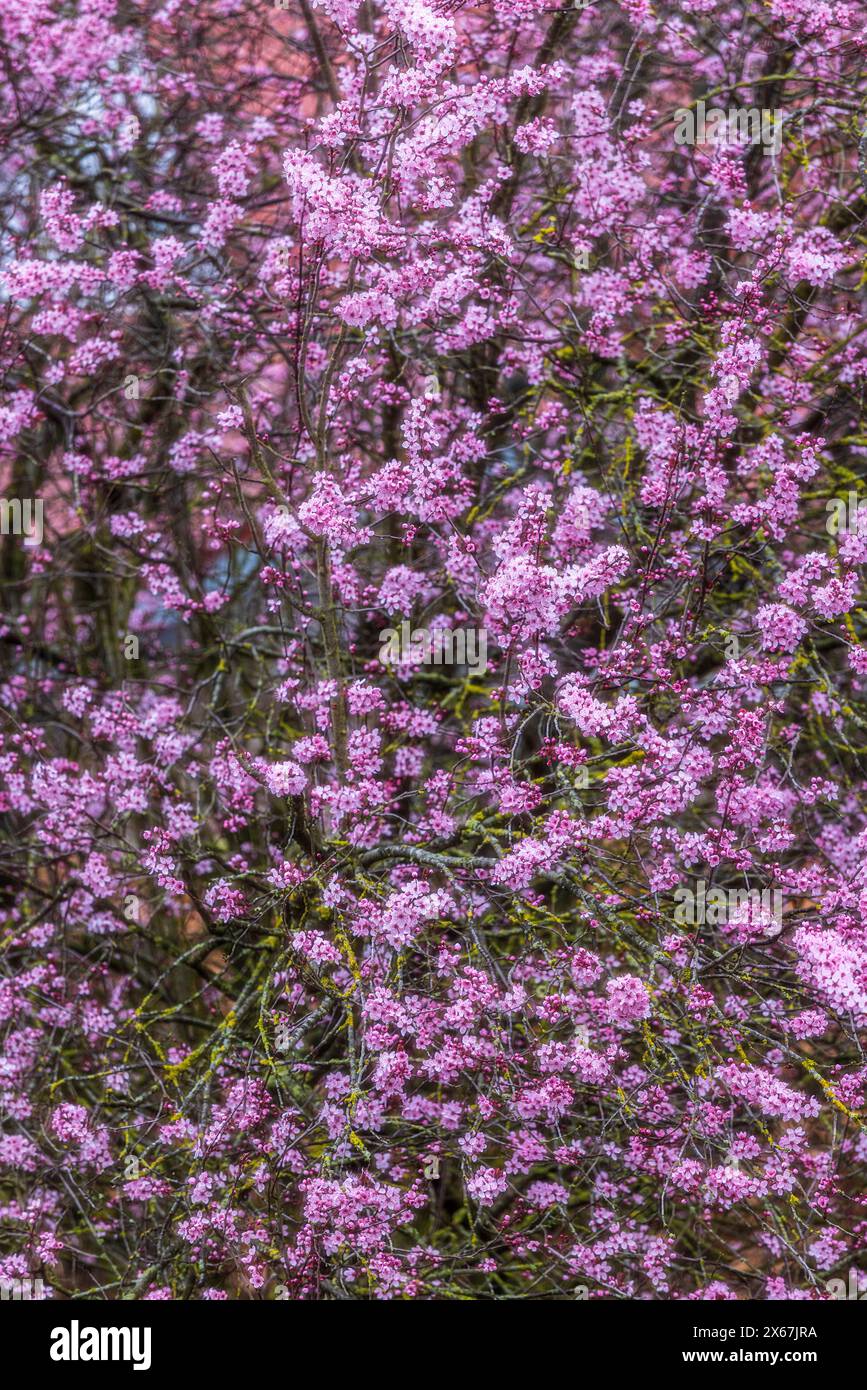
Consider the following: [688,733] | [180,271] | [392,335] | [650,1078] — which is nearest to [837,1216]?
[650,1078]

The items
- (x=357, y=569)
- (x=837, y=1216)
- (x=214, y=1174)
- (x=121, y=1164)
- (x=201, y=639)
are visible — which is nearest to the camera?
(x=214, y=1174)

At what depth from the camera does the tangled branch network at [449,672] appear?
19.9 ft

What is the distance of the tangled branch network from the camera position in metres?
6.06

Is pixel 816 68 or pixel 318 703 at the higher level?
pixel 816 68

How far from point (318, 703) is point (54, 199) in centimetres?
308

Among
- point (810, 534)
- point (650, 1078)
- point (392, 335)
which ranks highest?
point (392, 335)

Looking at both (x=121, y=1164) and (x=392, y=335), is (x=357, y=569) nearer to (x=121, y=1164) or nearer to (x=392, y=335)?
(x=392, y=335)

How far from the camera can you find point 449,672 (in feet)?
30.2

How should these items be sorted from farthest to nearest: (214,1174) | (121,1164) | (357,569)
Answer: (357,569), (121,1164), (214,1174)

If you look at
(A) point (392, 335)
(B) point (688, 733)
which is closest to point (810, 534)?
(B) point (688, 733)

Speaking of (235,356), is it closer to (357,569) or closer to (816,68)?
(357,569)

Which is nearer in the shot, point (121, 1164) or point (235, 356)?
point (121, 1164)

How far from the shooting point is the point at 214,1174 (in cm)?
641

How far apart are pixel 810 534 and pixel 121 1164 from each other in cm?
428
